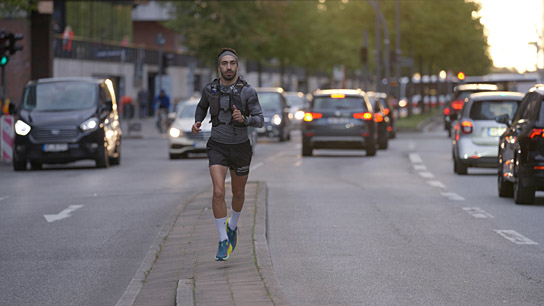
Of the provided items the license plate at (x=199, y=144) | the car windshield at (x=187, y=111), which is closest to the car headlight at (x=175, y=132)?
the license plate at (x=199, y=144)

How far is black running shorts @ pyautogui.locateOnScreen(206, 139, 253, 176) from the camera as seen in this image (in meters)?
10.6

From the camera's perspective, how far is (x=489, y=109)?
24703mm

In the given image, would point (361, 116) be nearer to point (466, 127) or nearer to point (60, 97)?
point (466, 127)

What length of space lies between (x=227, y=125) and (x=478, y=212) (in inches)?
240

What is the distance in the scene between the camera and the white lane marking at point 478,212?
15.4 metres

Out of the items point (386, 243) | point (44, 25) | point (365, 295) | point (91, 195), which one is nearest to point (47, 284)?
point (365, 295)

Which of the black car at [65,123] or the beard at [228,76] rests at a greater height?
the beard at [228,76]

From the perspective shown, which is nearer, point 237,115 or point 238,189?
point 237,115

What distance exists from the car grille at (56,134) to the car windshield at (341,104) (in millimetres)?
7317

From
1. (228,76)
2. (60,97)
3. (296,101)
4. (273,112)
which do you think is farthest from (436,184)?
(296,101)

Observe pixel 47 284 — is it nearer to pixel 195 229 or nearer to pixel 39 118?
pixel 195 229

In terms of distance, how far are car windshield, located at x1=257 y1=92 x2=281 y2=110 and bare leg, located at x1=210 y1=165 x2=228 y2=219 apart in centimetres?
3212

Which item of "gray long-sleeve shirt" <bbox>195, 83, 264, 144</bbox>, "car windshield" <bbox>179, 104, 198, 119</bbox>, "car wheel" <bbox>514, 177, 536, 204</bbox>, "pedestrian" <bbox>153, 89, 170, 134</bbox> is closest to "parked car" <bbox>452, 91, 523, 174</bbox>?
"car wheel" <bbox>514, 177, 536, 204</bbox>

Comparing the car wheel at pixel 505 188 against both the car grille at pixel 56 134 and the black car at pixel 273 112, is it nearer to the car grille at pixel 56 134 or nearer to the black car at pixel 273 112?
the car grille at pixel 56 134
